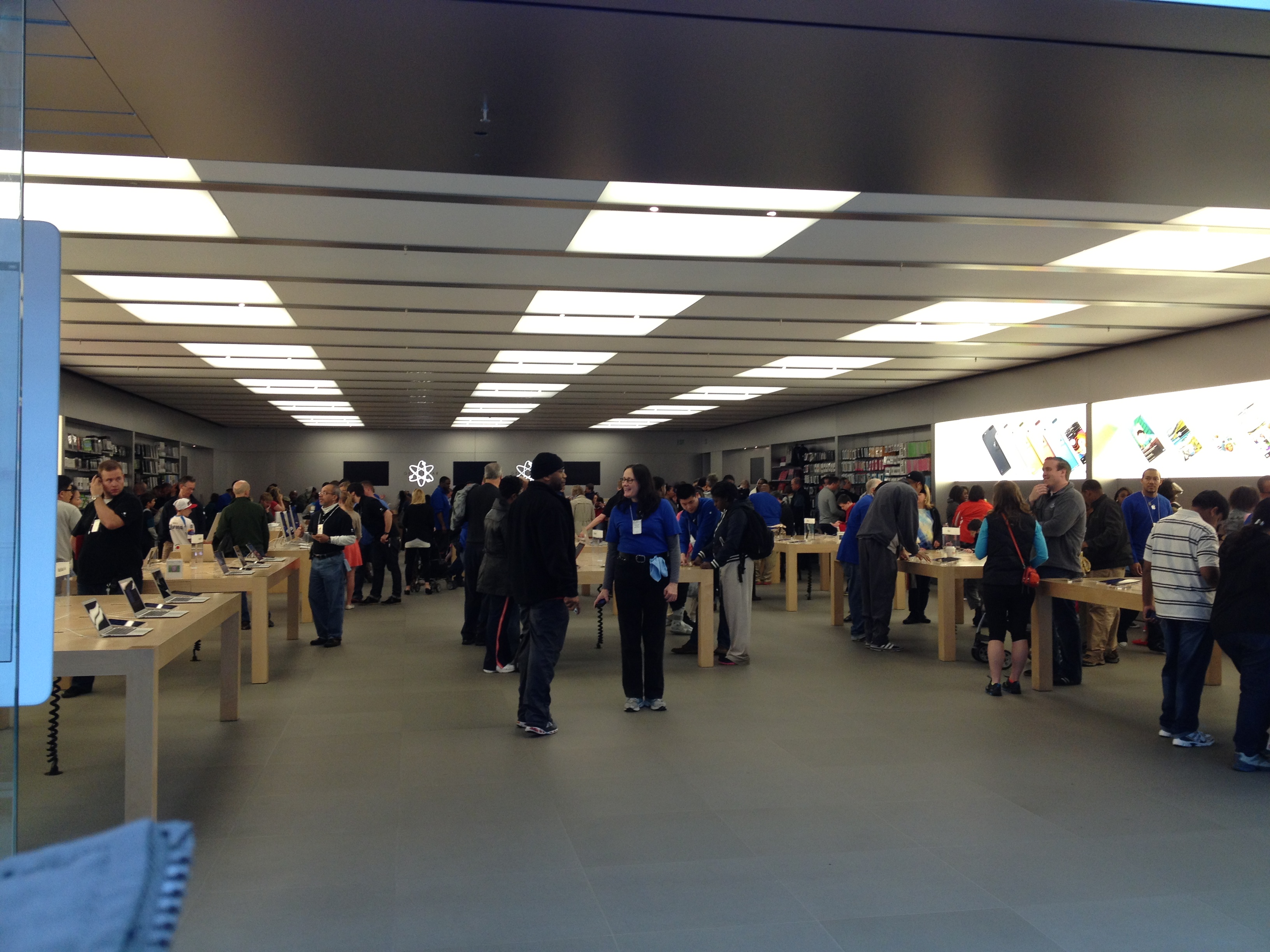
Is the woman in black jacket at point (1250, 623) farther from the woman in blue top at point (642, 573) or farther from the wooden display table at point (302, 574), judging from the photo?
the wooden display table at point (302, 574)

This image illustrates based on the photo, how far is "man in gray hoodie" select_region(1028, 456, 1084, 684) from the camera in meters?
6.98

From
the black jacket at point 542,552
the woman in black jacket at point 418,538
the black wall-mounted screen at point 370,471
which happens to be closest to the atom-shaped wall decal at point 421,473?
the black wall-mounted screen at point 370,471

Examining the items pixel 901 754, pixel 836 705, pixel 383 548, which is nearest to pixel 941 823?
pixel 901 754

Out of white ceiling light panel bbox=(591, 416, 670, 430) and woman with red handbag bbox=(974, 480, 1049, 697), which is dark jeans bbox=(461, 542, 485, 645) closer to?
woman with red handbag bbox=(974, 480, 1049, 697)

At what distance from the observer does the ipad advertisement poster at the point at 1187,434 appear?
1035 cm

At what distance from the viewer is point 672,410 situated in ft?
71.3

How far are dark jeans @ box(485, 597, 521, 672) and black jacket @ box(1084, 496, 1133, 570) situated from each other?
16.8 feet

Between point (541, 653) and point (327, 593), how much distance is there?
4246mm

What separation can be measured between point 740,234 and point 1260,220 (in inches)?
148

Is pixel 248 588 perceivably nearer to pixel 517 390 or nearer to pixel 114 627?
pixel 114 627

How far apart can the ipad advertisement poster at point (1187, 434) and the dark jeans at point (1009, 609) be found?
17.3ft

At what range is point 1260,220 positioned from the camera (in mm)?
6820

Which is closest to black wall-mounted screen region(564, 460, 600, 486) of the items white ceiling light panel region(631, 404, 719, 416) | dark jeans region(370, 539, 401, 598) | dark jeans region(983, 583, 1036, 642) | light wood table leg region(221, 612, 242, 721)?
white ceiling light panel region(631, 404, 719, 416)

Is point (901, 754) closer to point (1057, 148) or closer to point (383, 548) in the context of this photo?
point (1057, 148)
